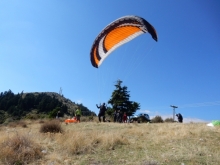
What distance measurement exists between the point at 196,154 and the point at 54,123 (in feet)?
29.4

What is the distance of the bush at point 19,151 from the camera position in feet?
25.5

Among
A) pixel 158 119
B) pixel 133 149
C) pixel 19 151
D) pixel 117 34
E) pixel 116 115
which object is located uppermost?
pixel 117 34

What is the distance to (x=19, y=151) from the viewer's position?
8.32m

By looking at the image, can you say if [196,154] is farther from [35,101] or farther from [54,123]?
[35,101]

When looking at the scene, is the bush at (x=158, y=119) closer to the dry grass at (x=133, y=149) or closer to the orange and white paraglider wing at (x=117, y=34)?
the orange and white paraglider wing at (x=117, y=34)

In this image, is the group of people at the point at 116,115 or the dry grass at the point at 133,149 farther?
the group of people at the point at 116,115

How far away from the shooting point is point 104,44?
1572 cm

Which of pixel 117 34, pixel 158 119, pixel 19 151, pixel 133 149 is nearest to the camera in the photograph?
pixel 19 151

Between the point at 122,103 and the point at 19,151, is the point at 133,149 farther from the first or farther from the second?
the point at 122,103

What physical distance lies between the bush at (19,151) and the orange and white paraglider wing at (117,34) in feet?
25.3

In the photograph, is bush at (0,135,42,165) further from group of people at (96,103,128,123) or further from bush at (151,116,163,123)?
bush at (151,116,163,123)

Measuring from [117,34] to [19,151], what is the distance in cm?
906

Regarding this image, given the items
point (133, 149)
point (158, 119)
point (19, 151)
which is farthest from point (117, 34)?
point (158, 119)

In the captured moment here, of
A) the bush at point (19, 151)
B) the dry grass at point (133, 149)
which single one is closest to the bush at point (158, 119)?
the dry grass at point (133, 149)
